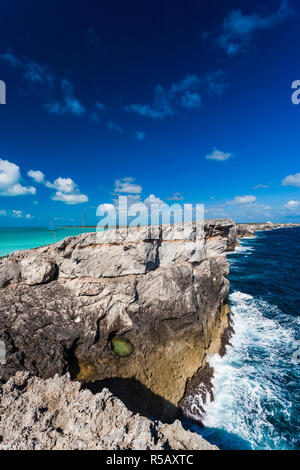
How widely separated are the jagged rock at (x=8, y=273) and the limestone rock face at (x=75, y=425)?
8.22 m

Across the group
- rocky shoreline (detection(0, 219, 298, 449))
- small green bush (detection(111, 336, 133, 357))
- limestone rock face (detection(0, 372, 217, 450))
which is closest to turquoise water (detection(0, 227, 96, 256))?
rocky shoreline (detection(0, 219, 298, 449))

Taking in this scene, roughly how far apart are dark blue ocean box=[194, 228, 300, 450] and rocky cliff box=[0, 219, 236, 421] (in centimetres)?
210

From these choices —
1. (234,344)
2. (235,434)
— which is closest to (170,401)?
(235,434)

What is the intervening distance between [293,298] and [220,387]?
1757cm

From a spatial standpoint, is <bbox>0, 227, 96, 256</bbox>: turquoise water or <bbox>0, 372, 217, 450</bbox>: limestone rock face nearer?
<bbox>0, 372, 217, 450</bbox>: limestone rock face

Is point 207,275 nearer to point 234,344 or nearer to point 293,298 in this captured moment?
point 234,344

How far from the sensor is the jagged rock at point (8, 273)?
1226 centimetres

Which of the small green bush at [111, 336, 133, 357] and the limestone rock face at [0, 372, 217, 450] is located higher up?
the limestone rock face at [0, 372, 217, 450]

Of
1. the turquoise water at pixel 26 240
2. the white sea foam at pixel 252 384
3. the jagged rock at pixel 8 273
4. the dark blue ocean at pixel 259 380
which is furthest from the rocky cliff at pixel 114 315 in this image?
the turquoise water at pixel 26 240

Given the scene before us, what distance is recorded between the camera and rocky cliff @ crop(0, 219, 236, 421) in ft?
34.8

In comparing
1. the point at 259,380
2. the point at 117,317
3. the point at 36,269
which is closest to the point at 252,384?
the point at 259,380

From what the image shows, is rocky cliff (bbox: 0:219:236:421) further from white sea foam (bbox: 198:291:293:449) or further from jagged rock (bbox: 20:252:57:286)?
white sea foam (bbox: 198:291:293:449)

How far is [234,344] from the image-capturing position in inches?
639

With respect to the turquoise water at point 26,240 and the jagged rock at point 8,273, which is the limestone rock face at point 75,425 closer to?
the jagged rock at point 8,273
